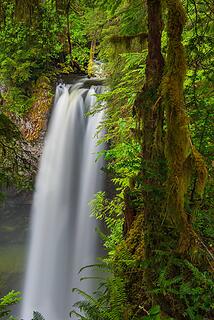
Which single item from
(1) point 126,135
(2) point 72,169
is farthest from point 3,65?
(1) point 126,135

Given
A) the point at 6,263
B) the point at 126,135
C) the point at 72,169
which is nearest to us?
the point at 126,135

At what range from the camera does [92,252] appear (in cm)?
1198

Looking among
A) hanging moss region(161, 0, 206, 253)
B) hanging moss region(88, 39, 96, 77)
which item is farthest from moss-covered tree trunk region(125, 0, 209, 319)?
hanging moss region(88, 39, 96, 77)

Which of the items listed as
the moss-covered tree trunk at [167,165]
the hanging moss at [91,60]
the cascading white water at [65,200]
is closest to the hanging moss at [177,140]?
the moss-covered tree trunk at [167,165]

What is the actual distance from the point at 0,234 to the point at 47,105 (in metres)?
5.17

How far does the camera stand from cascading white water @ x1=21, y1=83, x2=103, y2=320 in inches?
462

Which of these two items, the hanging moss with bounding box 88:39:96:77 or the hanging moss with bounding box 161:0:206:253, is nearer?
the hanging moss with bounding box 161:0:206:253

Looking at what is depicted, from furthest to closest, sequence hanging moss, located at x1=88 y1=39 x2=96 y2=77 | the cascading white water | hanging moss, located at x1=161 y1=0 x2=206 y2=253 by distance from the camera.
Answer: hanging moss, located at x1=88 y1=39 x2=96 y2=77 → the cascading white water → hanging moss, located at x1=161 y1=0 x2=206 y2=253

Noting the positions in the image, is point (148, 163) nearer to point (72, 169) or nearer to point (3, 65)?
point (72, 169)

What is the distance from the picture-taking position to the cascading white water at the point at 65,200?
11.7 meters

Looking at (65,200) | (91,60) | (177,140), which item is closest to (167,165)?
(177,140)

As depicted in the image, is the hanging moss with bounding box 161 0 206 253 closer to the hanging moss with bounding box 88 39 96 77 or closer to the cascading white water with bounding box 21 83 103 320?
the cascading white water with bounding box 21 83 103 320

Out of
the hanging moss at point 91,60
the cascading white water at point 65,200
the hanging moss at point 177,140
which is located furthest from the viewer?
the hanging moss at point 91,60

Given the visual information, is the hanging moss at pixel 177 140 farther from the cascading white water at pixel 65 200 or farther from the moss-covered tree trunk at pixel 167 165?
the cascading white water at pixel 65 200
